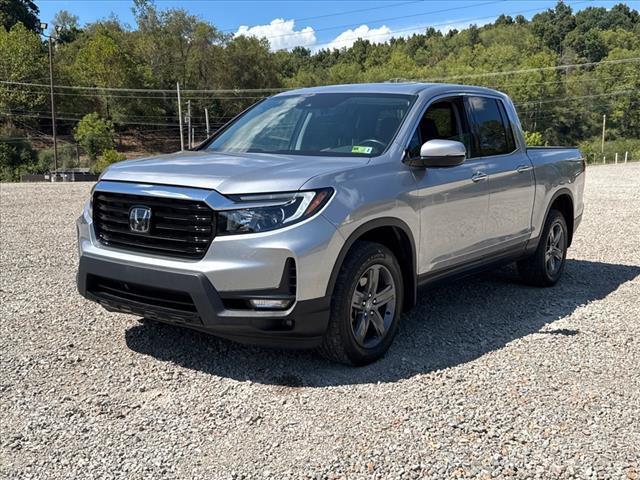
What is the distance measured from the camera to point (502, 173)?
5.64m

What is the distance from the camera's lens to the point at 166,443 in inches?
129

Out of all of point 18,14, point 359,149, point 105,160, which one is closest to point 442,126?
point 359,149

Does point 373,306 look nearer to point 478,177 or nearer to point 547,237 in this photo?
point 478,177

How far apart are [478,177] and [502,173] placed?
48 centimetres

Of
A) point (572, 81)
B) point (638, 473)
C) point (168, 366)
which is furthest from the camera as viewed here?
point (572, 81)

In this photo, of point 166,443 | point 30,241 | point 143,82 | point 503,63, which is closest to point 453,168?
point 166,443

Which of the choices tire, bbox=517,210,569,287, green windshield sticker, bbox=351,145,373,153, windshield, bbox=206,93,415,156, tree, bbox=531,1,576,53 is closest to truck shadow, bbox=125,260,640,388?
tire, bbox=517,210,569,287

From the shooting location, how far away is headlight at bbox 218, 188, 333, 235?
146 inches

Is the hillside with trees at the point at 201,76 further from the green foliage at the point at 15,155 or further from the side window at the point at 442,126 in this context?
the side window at the point at 442,126

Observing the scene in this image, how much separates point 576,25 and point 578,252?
129 metres

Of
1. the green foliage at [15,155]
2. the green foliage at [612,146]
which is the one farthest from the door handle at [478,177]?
the green foliage at [612,146]

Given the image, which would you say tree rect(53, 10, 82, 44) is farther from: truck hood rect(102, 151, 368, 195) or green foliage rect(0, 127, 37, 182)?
truck hood rect(102, 151, 368, 195)

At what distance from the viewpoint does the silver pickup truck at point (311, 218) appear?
3727mm

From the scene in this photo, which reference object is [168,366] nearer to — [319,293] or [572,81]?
[319,293]
